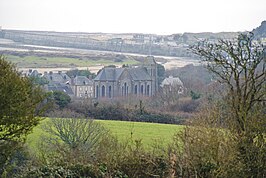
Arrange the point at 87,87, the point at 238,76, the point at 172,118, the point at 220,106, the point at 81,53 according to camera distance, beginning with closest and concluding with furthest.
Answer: the point at 238,76 < the point at 220,106 < the point at 172,118 < the point at 87,87 < the point at 81,53

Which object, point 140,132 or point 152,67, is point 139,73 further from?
point 140,132

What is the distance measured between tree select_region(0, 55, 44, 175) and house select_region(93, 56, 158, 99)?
64.1 feet

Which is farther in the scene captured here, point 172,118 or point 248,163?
point 172,118

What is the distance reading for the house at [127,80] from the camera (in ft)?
91.8

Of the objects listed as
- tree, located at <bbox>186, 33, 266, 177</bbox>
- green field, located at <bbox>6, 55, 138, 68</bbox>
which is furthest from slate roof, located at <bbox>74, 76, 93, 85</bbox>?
tree, located at <bbox>186, 33, 266, 177</bbox>

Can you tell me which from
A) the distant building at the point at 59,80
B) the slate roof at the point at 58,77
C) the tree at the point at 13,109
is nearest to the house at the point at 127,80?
the slate roof at the point at 58,77

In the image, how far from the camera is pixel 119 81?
28609mm

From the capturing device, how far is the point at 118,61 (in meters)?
30.9

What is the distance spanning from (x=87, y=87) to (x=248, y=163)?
20.7 meters

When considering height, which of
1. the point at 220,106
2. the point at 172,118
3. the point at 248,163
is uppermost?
the point at 220,106

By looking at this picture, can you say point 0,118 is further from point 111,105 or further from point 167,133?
point 111,105

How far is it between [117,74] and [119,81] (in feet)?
1.96

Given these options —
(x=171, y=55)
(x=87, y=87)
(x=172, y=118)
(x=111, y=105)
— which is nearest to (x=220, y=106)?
(x=172, y=118)

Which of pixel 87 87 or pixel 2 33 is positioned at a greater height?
pixel 2 33
